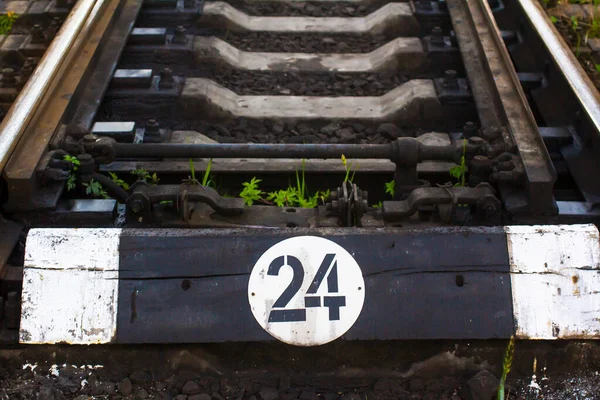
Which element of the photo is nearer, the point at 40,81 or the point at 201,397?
the point at 201,397

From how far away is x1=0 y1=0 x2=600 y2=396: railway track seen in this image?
2809 millimetres

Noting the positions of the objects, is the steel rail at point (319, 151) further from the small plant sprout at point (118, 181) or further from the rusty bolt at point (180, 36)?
the rusty bolt at point (180, 36)

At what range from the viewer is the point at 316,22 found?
5.51 metres

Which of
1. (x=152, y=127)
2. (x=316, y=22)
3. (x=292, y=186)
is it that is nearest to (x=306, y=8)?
(x=316, y=22)

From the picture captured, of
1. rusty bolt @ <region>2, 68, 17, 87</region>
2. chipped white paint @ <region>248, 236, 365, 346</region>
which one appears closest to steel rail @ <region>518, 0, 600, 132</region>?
chipped white paint @ <region>248, 236, 365, 346</region>

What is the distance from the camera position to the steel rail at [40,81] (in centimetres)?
340

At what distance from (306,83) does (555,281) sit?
228cm

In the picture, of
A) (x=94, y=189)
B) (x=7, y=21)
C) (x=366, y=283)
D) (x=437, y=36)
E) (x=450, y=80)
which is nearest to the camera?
(x=366, y=283)

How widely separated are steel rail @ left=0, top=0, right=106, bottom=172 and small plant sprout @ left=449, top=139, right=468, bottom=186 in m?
1.68

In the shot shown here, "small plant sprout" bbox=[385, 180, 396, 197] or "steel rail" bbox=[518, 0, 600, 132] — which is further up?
"steel rail" bbox=[518, 0, 600, 132]

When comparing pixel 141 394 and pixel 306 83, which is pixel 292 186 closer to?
pixel 306 83

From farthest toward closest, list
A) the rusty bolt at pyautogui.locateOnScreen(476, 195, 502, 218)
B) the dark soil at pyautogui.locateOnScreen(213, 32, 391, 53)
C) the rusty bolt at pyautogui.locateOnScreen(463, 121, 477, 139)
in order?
the dark soil at pyautogui.locateOnScreen(213, 32, 391, 53)
the rusty bolt at pyautogui.locateOnScreen(463, 121, 477, 139)
the rusty bolt at pyautogui.locateOnScreen(476, 195, 502, 218)

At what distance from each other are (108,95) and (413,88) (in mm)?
1497

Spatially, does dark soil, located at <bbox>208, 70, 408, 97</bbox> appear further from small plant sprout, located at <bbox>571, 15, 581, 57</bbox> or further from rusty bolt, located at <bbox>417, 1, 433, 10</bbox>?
small plant sprout, located at <bbox>571, 15, 581, 57</bbox>
